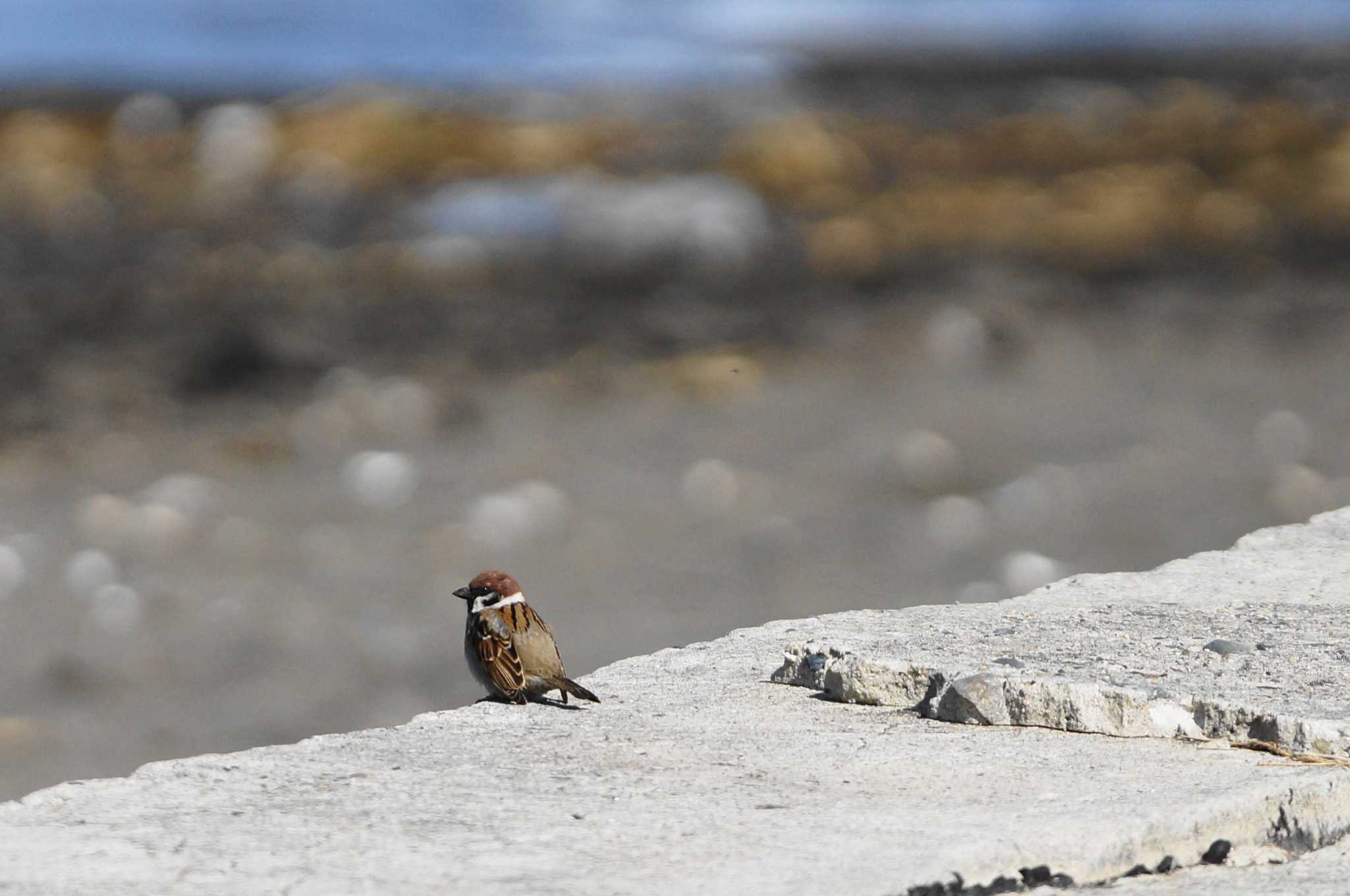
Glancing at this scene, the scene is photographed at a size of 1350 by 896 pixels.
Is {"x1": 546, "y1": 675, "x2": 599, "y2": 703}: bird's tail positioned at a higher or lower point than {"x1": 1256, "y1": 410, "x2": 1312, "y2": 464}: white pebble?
lower

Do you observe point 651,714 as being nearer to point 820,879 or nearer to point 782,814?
point 782,814

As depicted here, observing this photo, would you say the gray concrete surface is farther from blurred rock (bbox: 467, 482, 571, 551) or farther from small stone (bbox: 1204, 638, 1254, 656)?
blurred rock (bbox: 467, 482, 571, 551)

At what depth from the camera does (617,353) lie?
985cm

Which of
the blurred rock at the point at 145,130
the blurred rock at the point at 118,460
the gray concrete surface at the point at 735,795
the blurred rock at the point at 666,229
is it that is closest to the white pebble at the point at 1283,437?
the blurred rock at the point at 666,229

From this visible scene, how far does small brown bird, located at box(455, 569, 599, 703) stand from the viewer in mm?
2814

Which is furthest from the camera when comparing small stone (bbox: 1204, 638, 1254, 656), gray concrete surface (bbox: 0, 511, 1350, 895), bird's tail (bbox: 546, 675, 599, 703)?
small stone (bbox: 1204, 638, 1254, 656)

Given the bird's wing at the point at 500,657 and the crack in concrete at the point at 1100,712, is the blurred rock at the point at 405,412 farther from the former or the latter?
the crack in concrete at the point at 1100,712

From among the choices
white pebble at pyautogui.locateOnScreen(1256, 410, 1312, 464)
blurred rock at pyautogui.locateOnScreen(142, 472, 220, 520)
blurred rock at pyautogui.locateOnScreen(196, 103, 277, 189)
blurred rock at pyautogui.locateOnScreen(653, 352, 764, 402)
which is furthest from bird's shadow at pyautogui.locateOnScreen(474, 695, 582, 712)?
blurred rock at pyautogui.locateOnScreen(196, 103, 277, 189)

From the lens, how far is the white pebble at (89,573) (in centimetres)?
735

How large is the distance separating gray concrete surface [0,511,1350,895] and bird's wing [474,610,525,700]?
141 millimetres

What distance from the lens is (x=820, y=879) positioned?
1.88m

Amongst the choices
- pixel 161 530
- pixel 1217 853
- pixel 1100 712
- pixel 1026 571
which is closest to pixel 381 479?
pixel 161 530

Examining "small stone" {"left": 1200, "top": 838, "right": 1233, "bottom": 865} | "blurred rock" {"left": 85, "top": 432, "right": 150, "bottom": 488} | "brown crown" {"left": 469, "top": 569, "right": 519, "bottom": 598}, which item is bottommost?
"small stone" {"left": 1200, "top": 838, "right": 1233, "bottom": 865}

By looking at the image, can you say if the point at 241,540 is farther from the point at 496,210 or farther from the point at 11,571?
the point at 496,210
